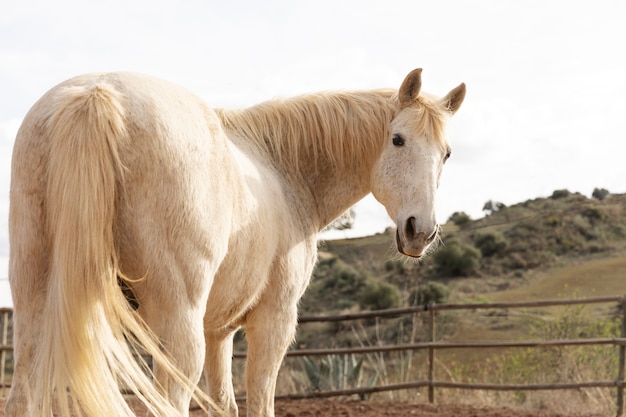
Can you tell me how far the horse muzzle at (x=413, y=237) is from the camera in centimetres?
363

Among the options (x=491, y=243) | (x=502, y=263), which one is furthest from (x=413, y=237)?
(x=491, y=243)

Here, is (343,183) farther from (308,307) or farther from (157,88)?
(308,307)

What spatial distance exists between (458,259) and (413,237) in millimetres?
25592

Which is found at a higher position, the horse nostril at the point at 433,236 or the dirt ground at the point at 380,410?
the horse nostril at the point at 433,236

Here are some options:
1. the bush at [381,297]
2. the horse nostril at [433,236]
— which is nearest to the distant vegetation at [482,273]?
the bush at [381,297]

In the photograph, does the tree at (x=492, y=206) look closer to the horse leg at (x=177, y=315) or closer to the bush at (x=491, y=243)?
the bush at (x=491, y=243)

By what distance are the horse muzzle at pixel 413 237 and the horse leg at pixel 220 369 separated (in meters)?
1.07

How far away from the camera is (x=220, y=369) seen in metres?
4.12

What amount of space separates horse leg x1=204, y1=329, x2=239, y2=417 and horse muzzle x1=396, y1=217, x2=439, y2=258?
42.1 inches

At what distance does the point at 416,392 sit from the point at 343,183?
5.90m

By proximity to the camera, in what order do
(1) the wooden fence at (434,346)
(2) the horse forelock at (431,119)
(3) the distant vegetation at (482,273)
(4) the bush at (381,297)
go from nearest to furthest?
(2) the horse forelock at (431,119)
(1) the wooden fence at (434,346)
(3) the distant vegetation at (482,273)
(4) the bush at (381,297)

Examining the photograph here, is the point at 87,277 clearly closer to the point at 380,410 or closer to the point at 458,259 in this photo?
the point at 380,410

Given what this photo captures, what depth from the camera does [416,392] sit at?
9.59 m

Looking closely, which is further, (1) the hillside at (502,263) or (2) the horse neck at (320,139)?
(1) the hillside at (502,263)
